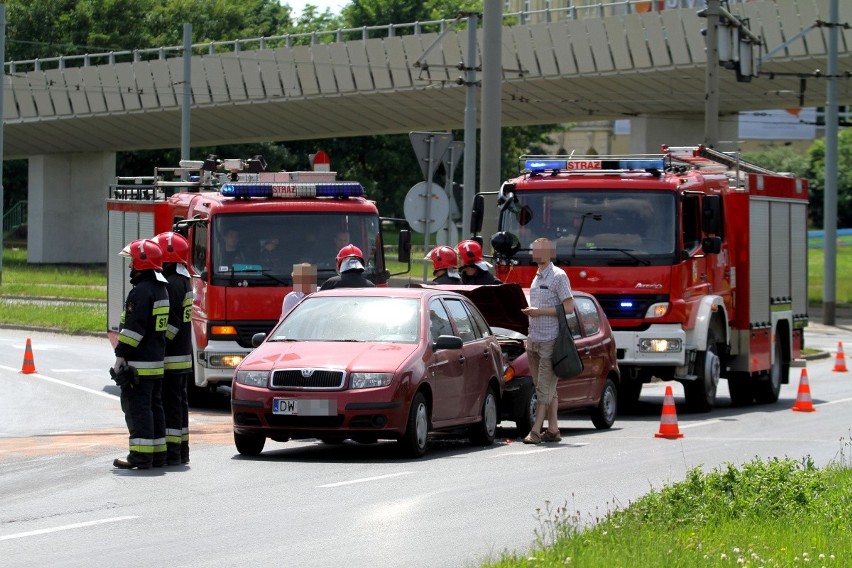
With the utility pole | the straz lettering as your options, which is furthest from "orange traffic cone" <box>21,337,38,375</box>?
the utility pole

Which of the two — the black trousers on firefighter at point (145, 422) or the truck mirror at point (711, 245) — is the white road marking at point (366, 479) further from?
the truck mirror at point (711, 245)

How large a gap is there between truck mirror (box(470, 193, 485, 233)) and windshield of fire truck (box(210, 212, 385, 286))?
1.24m

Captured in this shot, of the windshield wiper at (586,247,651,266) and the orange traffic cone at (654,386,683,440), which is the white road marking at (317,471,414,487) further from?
the windshield wiper at (586,247,651,266)

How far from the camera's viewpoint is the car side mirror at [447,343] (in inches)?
542

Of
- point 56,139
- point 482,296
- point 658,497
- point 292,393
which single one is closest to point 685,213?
point 482,296

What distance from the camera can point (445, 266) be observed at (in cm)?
1792

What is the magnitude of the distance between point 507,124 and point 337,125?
232 inches

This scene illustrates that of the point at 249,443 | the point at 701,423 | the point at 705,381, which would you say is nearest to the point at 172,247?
the point at 249,443

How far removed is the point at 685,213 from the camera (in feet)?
63.4

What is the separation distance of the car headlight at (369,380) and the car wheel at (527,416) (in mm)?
3208

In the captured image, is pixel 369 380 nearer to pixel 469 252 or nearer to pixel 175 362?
pixel 175 362

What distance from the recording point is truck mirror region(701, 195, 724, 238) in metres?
19.3

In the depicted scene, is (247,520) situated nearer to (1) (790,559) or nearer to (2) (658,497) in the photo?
(2) (658,497)

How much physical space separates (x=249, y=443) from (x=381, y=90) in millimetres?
36327
